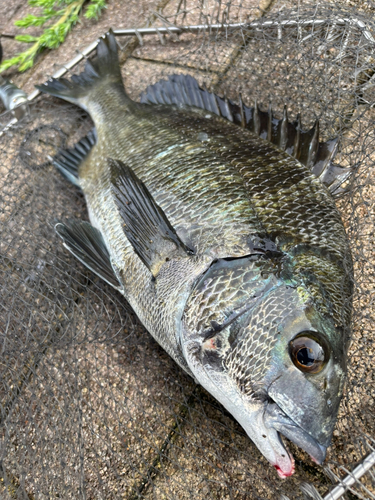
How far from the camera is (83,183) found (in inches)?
90.2

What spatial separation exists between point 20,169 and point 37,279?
0.84 meters

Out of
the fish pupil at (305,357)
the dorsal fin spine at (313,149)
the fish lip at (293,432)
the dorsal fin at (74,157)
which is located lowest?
the fish lip at (293,432)

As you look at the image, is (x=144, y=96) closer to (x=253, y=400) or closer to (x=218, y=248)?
(x=218, y=248)

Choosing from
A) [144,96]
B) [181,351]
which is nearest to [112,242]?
[181,351]

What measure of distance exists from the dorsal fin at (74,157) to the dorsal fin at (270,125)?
0.45 metres

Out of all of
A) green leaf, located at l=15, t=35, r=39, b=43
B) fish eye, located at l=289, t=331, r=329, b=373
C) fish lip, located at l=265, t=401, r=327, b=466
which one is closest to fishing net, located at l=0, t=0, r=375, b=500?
fish lip, located at l=265, t=401, r=327, b=466

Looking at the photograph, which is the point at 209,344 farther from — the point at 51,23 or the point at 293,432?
the point at 51,23

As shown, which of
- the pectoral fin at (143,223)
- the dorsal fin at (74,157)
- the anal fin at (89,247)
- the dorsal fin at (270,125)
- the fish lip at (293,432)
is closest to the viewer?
the fish lip at (293,432)

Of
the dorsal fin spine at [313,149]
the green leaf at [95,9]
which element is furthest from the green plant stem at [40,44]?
the dorsal fin spine at [313,149]

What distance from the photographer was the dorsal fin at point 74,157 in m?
2.39

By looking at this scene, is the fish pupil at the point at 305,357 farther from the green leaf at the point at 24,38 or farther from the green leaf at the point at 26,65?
the green leaf at the point at 24,38

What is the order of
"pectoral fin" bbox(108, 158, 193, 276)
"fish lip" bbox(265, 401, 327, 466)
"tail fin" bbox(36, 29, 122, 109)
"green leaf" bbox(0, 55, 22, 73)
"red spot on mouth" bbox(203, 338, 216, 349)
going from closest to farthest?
1. "fish lip" bbox(265, 401, 327, 466)
2. "red spot on mouth" bbox(203, 338, 216, 349)
3. "pectoral fin" bbox(108, 158, 193, 276)
4. "tail fin" bbox(36, 29, 122, 109)
5. "green leaf" bbox(0, 55, 22, 73)

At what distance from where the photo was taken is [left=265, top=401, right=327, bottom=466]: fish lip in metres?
1.10

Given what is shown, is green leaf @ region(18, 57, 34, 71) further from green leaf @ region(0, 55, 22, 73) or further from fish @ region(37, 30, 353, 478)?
fish @ region(37, 30, 353, 478)
